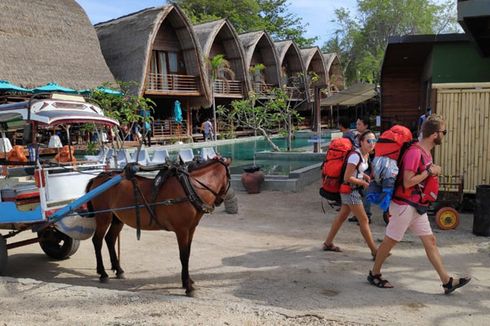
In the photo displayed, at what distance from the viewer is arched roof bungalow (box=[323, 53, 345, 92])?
43.6 m

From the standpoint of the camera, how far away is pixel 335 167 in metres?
5.46

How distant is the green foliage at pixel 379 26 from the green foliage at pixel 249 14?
6.77 meters

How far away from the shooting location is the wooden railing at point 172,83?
25181 mm

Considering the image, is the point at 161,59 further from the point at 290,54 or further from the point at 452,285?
the point at 452,285

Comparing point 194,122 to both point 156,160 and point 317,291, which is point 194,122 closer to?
point 156,160

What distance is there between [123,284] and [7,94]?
1571 cm

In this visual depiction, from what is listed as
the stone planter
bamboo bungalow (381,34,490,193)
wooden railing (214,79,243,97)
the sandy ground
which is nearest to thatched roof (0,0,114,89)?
wooden railing (214,79,243,97)

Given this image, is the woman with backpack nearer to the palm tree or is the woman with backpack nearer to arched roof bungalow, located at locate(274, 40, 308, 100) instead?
the palm tree

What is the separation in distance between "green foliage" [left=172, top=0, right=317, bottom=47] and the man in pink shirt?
36.6 metres

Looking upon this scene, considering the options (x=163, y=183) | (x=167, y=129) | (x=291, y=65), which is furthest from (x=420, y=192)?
(x=291, y=65)

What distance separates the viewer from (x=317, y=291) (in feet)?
14.7

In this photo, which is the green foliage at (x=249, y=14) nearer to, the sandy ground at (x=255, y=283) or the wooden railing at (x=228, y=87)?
the wooden railing at (x=228, y=87)

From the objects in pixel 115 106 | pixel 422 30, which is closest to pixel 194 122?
pixel 115 106

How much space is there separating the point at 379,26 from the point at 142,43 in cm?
3559
